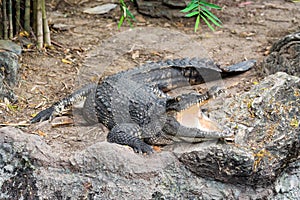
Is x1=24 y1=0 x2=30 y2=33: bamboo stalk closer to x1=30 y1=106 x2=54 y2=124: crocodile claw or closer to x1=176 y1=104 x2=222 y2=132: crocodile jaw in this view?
x1=30 y1=106 x2=54 y2=124: crocodile claw

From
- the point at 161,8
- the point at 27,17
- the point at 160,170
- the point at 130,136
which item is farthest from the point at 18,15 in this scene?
the point at 160,170

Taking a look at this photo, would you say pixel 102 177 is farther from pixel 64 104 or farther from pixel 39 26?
pixel 39 26

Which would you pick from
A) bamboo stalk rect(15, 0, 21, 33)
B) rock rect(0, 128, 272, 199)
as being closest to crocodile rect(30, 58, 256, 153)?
rock rect(0, 128, 272, 199)

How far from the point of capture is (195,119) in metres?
2.93

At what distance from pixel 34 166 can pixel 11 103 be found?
43.9 inches

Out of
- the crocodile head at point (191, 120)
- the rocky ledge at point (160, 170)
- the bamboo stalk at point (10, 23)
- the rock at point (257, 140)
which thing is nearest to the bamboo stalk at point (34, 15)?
the bamboo stalk at point (10, 23)

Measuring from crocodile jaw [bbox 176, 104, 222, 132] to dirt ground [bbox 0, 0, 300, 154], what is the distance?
61cm

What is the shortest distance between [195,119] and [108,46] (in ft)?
7.44

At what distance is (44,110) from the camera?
3.55 m

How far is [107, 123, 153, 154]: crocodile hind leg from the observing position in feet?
9.58

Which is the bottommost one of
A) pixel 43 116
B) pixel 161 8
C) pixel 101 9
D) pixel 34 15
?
pixel 43 116

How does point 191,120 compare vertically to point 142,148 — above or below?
above

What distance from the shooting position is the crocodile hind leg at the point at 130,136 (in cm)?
292

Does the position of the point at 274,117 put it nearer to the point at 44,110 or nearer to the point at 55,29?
the point at 44,110
